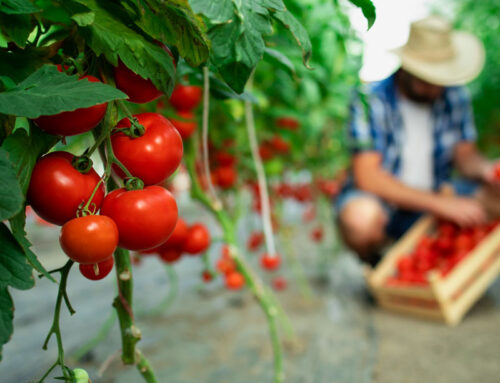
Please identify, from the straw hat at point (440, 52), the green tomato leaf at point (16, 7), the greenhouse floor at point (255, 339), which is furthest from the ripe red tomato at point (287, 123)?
the green tomato leaf at point (16, 7)

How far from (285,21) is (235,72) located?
6 centimetres

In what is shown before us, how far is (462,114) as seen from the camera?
227 cm

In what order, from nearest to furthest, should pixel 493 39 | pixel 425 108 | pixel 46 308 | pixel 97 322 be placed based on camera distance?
pixel 97 322 < pixel 46 308 < pixel 425 108 < pixel 493 39

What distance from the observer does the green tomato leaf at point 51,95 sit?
0.30 m

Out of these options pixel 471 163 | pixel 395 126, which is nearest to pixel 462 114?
pixel 471 163

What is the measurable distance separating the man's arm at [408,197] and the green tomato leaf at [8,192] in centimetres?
188

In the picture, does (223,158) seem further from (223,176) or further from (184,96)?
(184,96)

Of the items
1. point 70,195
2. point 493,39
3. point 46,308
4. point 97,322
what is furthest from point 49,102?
point 493,39

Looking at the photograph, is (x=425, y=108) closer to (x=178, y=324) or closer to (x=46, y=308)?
(x=178, y=324)

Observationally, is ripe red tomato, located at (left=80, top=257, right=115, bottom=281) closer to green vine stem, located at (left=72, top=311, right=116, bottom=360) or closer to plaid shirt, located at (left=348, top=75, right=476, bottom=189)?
green vine stem, located at (left=72, top=311, right=116, bottom=360)

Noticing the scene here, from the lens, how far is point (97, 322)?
1.52 metres

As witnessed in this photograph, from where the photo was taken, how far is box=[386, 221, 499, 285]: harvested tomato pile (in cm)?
175

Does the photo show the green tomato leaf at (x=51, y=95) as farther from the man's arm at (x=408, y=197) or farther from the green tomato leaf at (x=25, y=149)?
the man's arm at (x=408, y=197)

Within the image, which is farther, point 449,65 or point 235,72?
point 449,65
